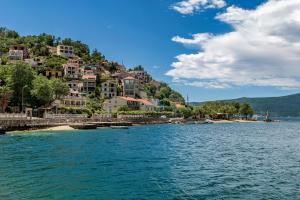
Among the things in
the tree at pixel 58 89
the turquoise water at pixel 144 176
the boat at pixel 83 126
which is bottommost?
the turquoise water at pixel 144 176

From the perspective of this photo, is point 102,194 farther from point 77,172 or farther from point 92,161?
point 92,161

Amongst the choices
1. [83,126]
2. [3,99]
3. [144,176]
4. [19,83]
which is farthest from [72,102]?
[144,176]

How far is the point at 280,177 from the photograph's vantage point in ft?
115

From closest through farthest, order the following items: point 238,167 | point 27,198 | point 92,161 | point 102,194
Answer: point 27,198 < point 102,194 < point 238,167 < point 92,161

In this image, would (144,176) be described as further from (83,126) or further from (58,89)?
(58,89)

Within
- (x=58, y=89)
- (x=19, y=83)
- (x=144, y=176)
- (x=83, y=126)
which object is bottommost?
(x=144, y=176)

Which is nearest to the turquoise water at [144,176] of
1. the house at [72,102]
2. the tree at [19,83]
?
the tree at [19,83]

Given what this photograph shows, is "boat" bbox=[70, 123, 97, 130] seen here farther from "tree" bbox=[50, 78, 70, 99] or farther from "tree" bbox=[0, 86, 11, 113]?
"tree" bbox=[50, 78, 70, 99]

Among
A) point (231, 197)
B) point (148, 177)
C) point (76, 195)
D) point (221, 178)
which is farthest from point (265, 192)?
point (76, 195)

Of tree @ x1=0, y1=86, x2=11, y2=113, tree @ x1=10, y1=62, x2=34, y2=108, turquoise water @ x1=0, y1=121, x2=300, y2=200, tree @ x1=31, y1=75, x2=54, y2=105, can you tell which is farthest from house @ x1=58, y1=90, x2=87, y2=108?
turquoise water @ x1=0, y1=121, x2=300, y2=200

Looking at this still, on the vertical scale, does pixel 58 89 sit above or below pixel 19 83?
below

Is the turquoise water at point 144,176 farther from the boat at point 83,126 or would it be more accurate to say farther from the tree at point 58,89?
the tree at point 58,89

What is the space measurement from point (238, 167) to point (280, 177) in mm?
6549

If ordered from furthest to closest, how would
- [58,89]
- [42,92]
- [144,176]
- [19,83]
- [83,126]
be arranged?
[58,89] < [19,83] < [42,92] < [83,126] < [144,176]
